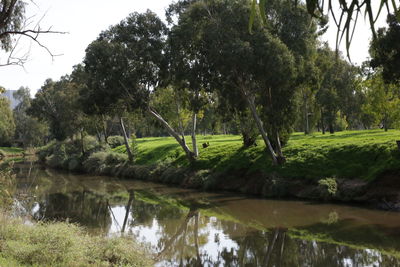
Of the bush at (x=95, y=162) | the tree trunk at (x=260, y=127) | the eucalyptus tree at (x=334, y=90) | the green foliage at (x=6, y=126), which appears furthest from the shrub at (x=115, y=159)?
the green foliage at (x=6, y=126)

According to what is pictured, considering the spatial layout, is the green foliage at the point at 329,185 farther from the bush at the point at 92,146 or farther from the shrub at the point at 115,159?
the bush at the point at 92,146

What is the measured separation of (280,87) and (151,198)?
10.6 m

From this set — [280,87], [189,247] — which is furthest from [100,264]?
[280,87]

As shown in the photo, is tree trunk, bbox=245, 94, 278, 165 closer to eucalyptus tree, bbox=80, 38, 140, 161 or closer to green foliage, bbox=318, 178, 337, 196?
green foliage, bbox=318, 178, 337, 196

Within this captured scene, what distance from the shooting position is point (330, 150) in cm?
2448

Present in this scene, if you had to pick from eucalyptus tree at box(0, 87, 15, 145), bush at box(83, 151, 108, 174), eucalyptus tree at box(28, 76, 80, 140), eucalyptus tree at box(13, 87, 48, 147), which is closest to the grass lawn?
bush at box(83, 151, 108, 174)

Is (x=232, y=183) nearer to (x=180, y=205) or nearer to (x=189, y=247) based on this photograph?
(x=180, y=205)

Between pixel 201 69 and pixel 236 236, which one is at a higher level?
pixel 201 69

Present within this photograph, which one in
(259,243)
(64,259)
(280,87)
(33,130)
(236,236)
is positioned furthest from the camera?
(33,130)

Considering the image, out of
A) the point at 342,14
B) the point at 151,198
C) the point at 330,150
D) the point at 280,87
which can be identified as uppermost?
the point at 280,87

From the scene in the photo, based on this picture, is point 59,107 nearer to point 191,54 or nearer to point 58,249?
point 191,54

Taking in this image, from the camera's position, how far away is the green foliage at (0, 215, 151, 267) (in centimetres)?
937

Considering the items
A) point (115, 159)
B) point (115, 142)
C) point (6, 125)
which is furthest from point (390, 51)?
point (6, 125)

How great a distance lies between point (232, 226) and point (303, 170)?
7.74 meters
